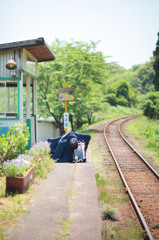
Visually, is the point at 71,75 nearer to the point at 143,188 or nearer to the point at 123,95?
the point at 143,188

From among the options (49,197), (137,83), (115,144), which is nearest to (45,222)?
(49,197)

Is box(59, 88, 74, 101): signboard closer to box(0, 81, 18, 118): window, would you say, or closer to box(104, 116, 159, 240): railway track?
box(0, 81, 18, 118): window

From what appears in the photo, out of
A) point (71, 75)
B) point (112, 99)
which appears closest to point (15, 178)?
point (71, 75)

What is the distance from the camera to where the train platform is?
3.64 meters

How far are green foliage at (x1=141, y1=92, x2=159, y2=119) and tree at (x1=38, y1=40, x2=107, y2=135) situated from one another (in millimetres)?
8213

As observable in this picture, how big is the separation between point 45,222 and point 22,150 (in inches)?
136

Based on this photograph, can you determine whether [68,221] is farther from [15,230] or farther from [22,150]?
[22,150]

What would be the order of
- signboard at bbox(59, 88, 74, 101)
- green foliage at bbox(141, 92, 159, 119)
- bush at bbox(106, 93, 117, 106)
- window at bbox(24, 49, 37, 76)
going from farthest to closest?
bush at bbox(106, 93, 117, 106)
green foliage at bbox(141, 92, 159, 119)
signboard at bbox(59, 88, 74, 101)
window at bbox(24, 49, 37, 76)

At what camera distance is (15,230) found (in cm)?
374

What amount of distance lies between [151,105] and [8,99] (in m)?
19.7

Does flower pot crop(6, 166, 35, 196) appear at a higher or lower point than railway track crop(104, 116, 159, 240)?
higher

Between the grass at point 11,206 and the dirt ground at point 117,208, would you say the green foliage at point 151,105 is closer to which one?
the dirt ground at point 117,208

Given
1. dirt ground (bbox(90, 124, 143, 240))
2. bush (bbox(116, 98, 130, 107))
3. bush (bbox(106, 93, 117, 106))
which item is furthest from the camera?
bush (bbox(116, 98, 130, 107))

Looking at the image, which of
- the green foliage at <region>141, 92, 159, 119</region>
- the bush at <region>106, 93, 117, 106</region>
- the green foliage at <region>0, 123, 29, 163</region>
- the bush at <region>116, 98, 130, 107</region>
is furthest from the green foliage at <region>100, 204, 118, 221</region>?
the bush at <region>116, 98, 130, 107</region>
